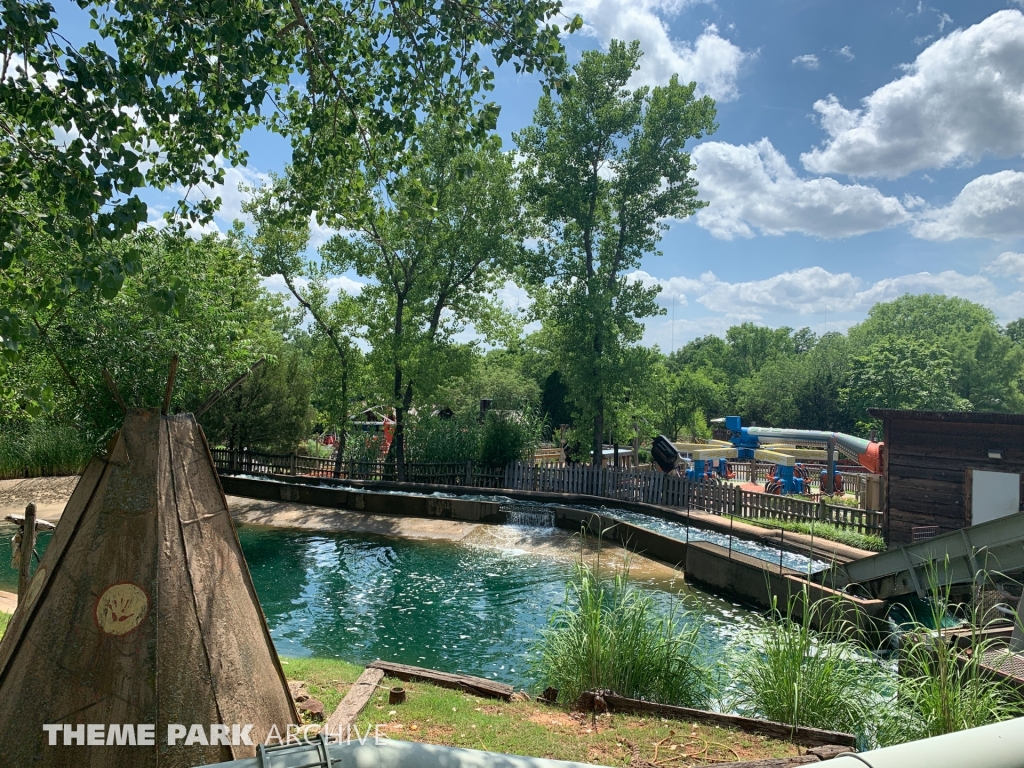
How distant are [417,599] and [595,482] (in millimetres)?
11779

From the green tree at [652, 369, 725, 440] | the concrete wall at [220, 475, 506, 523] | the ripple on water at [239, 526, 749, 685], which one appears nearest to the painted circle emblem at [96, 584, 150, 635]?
the ripple on water at [239, 526, 749, 685]

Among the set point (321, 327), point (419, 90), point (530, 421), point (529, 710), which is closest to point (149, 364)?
point (419, 90)

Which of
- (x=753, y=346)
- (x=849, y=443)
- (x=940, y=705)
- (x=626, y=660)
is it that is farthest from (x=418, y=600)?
(x=753, y=346)

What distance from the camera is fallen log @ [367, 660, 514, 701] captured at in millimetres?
6988

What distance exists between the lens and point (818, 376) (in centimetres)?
5981

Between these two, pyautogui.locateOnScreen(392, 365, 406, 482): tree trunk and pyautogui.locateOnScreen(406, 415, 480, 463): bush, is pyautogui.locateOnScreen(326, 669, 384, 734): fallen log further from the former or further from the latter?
pyautogui.locateOnScreen(406, 415, 480, 463): bush

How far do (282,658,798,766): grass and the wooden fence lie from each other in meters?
13.0

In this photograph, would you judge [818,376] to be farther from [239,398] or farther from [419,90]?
[419,90]

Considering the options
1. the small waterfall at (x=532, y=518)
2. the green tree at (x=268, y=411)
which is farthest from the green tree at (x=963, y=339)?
the green tree at (x=268, y=411)

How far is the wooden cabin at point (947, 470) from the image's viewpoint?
49.5 feet

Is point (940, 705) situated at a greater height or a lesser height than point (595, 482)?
lesser

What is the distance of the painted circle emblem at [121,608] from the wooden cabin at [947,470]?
16552 millimetres

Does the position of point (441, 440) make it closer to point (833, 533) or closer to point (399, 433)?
point (399, 433)

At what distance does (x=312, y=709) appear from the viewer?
6.05 meters
